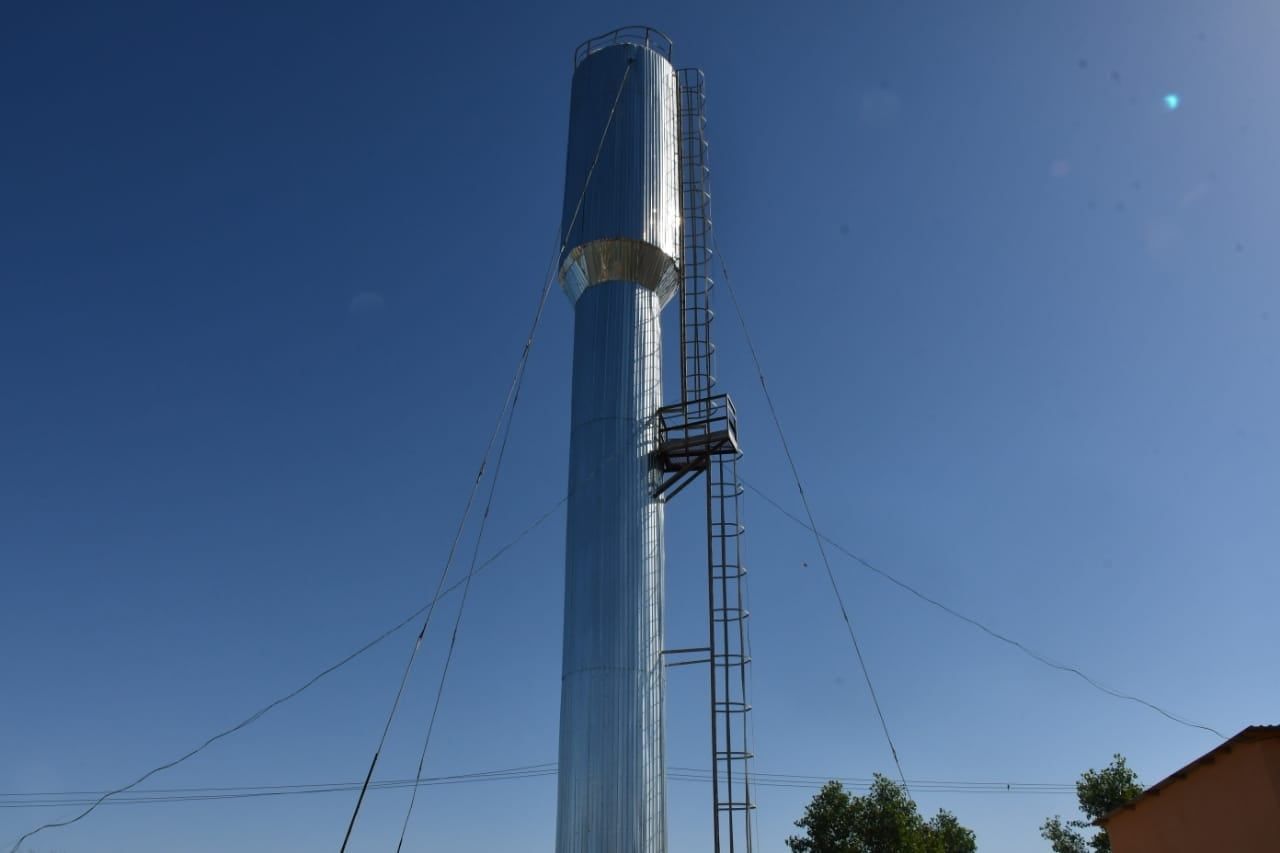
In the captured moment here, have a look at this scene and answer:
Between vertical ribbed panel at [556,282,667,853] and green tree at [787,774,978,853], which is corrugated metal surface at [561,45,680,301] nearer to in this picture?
vertical ribbed panel at [556,282,667,853]

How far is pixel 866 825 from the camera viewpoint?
38.9 meters

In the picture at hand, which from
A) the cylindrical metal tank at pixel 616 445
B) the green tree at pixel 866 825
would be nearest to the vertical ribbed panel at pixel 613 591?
the cylindrical metal tank at pixel 616 445

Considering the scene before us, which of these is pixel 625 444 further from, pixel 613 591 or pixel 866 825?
pixel 866 825

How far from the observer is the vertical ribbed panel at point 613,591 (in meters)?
19.0

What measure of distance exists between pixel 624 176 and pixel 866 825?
92.7 feet

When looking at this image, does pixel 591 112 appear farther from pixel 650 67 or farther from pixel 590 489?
pixel 590 489

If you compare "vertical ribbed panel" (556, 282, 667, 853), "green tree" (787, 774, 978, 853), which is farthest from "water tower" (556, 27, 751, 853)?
"green tree" (787, 774, 978, 853)

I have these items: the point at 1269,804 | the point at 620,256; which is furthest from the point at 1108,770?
the point at 620,256

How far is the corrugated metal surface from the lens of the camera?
950 inches

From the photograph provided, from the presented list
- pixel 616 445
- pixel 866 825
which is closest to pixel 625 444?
pixel 616 445

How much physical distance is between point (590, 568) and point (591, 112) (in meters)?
13.0

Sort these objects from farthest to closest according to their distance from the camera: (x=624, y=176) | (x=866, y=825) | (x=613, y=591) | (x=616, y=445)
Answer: (x=866, y=825), (x=624, y=176), (x=616, y=445), (x=613, y=591)

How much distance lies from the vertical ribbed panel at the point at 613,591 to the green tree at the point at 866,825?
888 inches

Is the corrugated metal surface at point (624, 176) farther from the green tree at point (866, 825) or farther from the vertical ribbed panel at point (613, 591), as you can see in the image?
the green tree at point (866, 825)
